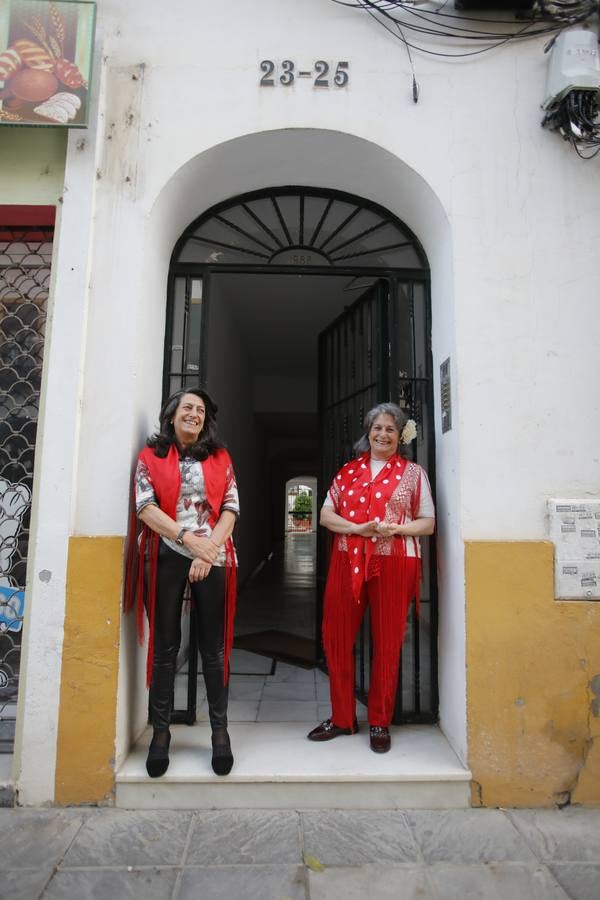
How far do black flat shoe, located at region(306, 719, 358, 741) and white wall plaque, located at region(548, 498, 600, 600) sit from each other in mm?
1365

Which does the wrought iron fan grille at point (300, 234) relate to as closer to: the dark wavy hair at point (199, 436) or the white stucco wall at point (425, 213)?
the white stucco wall at point (425, 213)

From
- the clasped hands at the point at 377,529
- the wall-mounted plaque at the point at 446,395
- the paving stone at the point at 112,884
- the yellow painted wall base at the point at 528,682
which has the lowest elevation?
the paving stone at the point at 112,884

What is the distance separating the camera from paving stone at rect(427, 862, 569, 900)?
6.63ft

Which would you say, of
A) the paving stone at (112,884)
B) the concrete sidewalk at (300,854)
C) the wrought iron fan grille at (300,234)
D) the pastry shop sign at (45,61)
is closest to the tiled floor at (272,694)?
the concrete sidewalk at (300,854)

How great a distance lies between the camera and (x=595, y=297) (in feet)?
9.73

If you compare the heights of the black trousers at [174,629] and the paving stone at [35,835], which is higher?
the black trousers at [174,629]

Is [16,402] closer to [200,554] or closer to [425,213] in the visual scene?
[200,554]

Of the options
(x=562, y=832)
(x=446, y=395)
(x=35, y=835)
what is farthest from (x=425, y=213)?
(x=35, y=835)

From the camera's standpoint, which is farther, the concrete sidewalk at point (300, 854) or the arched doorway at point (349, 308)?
the arched doorway at point (349, 308)

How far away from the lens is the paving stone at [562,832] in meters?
2.27

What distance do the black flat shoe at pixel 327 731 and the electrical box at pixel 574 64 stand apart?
364cm

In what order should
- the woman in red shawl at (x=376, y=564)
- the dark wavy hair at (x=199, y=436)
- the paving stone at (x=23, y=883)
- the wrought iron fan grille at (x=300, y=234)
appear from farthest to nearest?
the wrought iron fan grille at (x=300, y=234)
the woman in red shawl at (x=376, y=564)
the dark wavy hair at (x=199, y=436)
the paving stone at (x=23, y=883)

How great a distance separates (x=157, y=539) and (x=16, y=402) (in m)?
1.31

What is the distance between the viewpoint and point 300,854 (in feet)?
7.36
